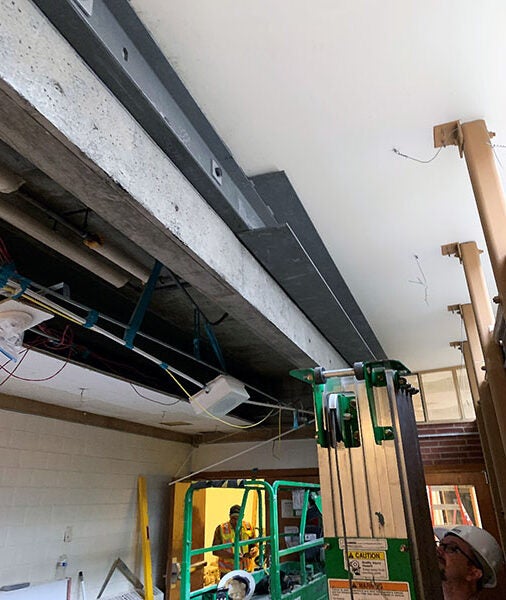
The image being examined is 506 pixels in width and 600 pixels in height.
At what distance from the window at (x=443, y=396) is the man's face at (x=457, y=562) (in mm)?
4423

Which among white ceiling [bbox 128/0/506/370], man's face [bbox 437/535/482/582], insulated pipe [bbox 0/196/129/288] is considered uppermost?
white ceiling [bbox 128/0/506/370]

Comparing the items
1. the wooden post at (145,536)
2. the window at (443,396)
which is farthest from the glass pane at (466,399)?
the wooden post at (145,536)

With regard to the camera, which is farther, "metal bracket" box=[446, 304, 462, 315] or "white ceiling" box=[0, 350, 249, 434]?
"metal bracket" box=[446, 304, 462, 315]

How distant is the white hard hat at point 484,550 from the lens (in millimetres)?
2115

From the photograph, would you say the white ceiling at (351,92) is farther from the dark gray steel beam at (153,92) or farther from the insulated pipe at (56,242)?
the insulated pipe at (56,242)

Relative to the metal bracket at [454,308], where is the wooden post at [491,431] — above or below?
below

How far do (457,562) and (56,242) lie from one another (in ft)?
7.93

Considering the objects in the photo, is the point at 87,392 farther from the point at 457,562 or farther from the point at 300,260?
the point at 457,562

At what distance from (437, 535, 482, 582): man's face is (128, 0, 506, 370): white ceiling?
1.78m

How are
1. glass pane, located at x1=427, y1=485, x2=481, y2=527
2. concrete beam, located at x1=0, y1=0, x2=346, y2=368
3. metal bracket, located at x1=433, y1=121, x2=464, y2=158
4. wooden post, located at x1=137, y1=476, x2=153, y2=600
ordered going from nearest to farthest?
concrete beam, located at x1=0, y1=0, x2=346, y2=368 < metal bracket, located at x1=433, y1=121, x2=464, y2=158 < wooden post, located at x1=137, y1=476, x2=153, y2=600 < glass pane, located at x1=427, y1=485, x2=481, y2=527

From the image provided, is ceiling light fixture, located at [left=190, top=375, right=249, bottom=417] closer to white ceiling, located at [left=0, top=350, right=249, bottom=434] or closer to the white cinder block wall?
white ceiling, located at [left=0, top=350, right=249, bottom=434]

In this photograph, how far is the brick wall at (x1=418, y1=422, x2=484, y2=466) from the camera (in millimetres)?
5484

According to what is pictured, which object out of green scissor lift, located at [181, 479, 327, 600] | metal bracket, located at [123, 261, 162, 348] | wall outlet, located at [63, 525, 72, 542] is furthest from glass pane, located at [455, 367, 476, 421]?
metal bracket, located at [123, 261, 162, 348]

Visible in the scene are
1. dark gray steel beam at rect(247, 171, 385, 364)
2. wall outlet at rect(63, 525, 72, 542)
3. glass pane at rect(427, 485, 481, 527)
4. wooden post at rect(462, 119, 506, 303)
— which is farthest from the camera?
glass pane at rect(427, 485, 481, 527)
